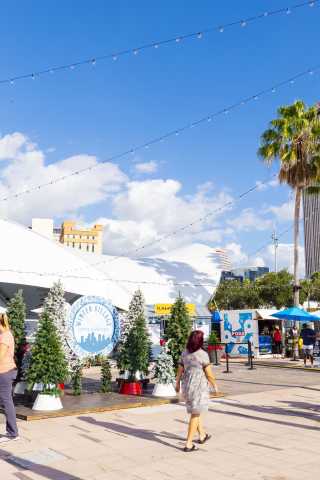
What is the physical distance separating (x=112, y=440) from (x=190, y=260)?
33652 millimetres

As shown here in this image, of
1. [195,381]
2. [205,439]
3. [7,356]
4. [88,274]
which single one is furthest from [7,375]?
[88,274]

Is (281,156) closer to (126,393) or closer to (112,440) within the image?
(126,393)

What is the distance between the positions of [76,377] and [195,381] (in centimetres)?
563

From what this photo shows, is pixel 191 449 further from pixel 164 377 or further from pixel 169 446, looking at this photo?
pixel 164 377

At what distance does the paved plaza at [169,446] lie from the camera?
582 cm

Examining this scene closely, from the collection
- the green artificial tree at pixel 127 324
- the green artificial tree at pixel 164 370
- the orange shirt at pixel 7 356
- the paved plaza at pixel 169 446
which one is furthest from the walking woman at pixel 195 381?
the green artificial tree at pixel 127 324

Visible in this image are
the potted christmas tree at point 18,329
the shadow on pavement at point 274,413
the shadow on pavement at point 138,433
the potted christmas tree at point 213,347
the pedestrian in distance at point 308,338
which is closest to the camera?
the shadow on pavement at point 138,433

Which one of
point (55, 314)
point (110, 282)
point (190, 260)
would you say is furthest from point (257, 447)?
point (190, 260)

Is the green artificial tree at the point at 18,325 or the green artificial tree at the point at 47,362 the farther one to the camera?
the green artificial tree at the point at 18,325

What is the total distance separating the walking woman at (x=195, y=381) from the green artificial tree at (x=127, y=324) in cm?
532

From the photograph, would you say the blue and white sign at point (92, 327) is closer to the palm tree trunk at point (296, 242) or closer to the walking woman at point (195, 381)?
the walking woman at point (195, 381)

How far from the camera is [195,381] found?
22.0ft

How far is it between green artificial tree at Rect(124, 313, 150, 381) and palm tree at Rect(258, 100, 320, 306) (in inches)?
521

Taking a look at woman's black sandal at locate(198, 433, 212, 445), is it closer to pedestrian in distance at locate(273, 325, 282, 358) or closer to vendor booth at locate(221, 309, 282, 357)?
vendor booth at locate(221, 309, 282, 357)
